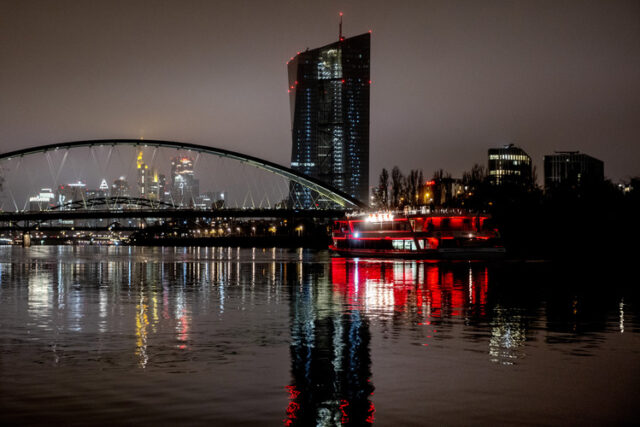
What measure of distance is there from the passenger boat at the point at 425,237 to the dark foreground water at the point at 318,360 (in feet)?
145

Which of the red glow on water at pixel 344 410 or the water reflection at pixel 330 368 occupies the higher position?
the water reflection at pixel 330 368

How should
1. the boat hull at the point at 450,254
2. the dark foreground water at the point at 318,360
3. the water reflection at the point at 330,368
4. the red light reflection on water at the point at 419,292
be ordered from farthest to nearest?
the boat hull at the point at 450,254, the red light reflection on water at the point at 419,292, the dark foreground water at the point at 318,360, the water reflection at the point at 330,368

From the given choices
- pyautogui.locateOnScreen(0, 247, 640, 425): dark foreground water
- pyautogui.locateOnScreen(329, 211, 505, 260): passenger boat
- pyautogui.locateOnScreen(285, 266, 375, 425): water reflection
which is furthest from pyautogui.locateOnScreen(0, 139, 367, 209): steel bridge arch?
pyautogui.locateOnScreen(285, 266, 375, 425): water reflection

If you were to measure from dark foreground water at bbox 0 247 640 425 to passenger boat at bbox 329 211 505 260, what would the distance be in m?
44.1

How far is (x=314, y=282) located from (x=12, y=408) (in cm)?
3294

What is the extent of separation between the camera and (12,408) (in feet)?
40.4

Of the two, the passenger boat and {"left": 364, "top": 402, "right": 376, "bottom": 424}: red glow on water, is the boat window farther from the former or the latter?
{"left": 364, "top": 402, "right": 376, "bottom": 424}: red glow on water

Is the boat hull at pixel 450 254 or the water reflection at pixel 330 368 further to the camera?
the boat hull at pixel 450 254

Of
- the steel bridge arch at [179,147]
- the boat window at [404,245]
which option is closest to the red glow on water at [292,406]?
the boat window at [404,245]

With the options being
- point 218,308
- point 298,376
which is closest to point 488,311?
point 218,308

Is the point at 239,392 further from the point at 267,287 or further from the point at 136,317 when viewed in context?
the point at 267,287

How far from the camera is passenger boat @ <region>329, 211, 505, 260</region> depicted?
77.0m

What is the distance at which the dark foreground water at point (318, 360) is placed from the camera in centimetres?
1231

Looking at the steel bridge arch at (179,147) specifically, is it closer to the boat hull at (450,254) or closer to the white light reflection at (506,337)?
the boat hull at (450,254)
